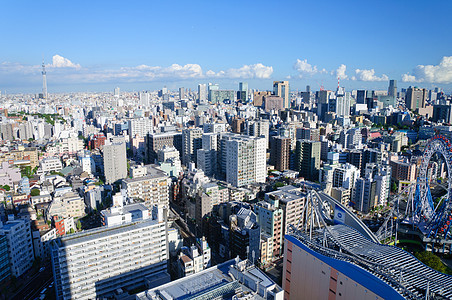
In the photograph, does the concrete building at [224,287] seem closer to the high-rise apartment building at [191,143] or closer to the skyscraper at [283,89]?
the high-rise apartment building at [191,143]

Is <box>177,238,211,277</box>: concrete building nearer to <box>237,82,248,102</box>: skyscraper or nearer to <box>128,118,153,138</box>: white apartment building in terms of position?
<box>128,118,153,138</box>: white apartment building

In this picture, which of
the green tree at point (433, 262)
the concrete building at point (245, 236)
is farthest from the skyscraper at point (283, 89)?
the green tree at point (433, 262)

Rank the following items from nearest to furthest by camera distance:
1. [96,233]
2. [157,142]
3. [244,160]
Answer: [96,233], [244,160], [157,142]

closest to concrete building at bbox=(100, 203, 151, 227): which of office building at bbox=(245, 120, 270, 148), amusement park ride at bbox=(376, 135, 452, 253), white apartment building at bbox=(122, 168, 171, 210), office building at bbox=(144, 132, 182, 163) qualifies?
white apartment building at bbox=(122, 168, 171, 210)

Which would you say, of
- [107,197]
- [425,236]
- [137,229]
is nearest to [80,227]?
[107,197]

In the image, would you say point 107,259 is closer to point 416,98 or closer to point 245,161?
point 245,161

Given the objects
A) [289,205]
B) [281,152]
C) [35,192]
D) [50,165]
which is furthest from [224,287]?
[50,165]

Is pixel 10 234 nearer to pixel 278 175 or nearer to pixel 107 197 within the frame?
pixel 107 197
